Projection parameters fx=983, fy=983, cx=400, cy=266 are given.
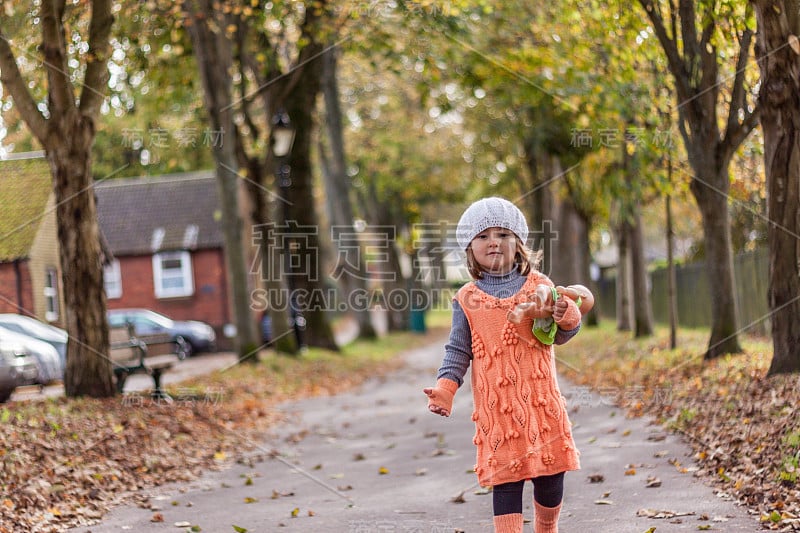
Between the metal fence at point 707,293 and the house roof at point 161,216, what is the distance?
16931 mm

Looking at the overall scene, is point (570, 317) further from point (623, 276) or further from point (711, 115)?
point (623, 276)

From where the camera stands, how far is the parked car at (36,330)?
2021cm

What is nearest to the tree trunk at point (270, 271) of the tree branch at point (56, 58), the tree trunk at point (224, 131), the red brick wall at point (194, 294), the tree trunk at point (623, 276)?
the tree trunk at point (224, 131)

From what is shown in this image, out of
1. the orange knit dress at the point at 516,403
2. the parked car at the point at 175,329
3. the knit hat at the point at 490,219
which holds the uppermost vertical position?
the knit hat at the point at 490,219

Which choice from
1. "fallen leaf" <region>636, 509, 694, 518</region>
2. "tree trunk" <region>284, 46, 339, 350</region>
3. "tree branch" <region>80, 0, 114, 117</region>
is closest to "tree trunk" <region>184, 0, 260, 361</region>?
"tree branch" <region>80, 0, 114, 117</region>

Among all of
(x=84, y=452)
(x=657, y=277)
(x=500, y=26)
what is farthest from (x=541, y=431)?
(x=657, y=277)

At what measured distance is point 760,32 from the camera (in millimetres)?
8320

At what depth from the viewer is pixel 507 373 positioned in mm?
4480

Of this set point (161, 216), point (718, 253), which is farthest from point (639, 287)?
point (161, 216)

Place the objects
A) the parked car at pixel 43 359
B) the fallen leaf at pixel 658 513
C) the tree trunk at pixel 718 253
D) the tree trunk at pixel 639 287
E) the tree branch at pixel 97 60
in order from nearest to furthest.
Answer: the fallen leaf at pixel 658 513 → the tree branch at pixel 97 60 → the tree trunk at pixel 718 253 → the parked car at pixel 43 359 → the tree trunk at pixel 639 287

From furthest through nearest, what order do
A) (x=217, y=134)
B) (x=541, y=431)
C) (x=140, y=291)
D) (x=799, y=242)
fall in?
(x=140, y=291) < (x=217, y=134) < (x=799, y=242) < (x=541, y=431)

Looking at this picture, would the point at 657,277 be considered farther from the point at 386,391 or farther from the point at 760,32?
the point at 760,32

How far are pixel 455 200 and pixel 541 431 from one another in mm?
34707

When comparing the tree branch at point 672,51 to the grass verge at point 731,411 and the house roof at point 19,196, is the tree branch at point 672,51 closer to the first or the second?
the grass verge at point 731,411
